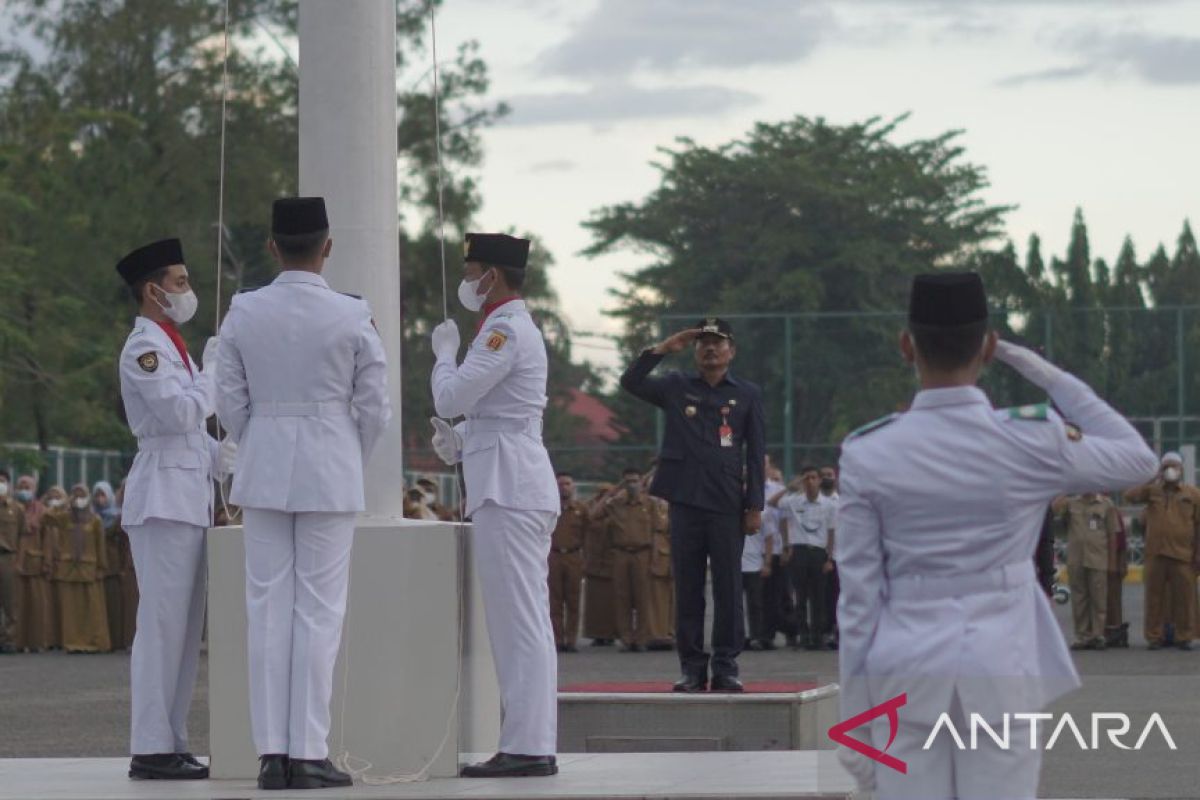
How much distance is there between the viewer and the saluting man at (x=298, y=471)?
8.14 metres

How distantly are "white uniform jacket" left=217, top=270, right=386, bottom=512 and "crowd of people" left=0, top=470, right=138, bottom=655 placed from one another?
18198mm

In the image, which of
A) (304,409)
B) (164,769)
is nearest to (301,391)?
(304,409)

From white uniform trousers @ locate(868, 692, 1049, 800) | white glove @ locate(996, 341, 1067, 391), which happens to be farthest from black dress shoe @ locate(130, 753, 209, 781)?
white glove @ locate(996, 341, 1067, 391)

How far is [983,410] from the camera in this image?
16.8 feet

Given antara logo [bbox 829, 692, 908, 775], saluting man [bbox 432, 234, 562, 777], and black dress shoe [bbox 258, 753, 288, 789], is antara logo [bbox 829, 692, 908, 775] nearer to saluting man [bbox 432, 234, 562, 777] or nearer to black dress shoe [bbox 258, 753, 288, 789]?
black dress shoe [bbox 258, 753, 288, 789]

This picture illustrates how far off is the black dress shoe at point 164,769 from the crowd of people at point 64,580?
57.5 feet

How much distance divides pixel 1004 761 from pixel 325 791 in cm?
360

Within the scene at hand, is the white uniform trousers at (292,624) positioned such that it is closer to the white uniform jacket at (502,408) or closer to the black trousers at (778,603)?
the white uniform jacket at (502,408)

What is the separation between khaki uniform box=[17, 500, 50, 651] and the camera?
26.1 meters

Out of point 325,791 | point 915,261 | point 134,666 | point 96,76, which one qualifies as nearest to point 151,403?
point 134,666

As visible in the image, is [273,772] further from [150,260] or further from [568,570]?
[568,570]

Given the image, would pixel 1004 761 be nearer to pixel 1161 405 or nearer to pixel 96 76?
pixel 1161 405

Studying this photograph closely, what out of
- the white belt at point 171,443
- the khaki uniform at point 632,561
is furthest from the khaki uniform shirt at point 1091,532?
the white belt at point 171,443

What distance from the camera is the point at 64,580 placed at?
85.5 feet
